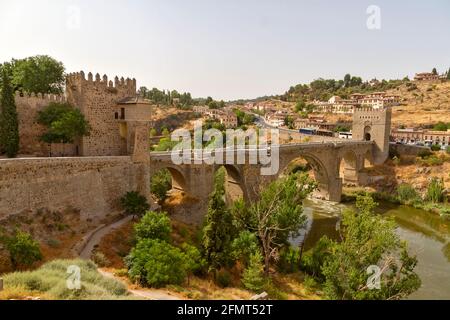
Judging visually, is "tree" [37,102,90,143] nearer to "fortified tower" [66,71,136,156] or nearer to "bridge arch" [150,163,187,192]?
"fortified tower" [66,71,136,156]

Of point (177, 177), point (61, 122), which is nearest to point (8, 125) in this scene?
point (61, 122)

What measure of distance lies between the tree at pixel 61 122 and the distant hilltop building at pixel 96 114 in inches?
33.4

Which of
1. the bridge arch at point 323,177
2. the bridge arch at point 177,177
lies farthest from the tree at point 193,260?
the bridge arch at point 323,177

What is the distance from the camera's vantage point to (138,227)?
56.1 ft

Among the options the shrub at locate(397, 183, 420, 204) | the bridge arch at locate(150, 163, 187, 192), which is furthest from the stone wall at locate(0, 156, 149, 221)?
the shrub at locate(397, 183, 420, 204)

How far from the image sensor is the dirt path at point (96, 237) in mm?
16172

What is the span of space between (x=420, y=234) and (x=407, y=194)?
1055 cm

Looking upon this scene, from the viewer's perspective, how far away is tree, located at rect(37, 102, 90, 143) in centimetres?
1995

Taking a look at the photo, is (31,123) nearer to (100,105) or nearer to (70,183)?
(100,105)

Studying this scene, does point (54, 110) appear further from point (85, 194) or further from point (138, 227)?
point (138, 227)

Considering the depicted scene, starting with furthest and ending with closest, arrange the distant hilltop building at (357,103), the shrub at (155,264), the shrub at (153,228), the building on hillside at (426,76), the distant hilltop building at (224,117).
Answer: the building on hillside at (426,76) → the distant hilltop building at (357,103) → the distant hilltop building at (224,117) → the shrub at (153,228) → the shrub at (155,264)

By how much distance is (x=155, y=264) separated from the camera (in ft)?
47.4

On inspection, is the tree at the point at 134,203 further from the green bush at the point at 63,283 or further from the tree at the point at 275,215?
the green bush at the point at 63,283

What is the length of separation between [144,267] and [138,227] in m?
2.93
